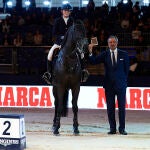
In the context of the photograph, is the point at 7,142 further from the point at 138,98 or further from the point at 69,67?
the point at 138,98

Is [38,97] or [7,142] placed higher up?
[7,142]

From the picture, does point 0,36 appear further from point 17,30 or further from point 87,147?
point 87,147

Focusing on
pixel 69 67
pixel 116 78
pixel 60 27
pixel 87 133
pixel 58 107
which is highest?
pixel 60 27

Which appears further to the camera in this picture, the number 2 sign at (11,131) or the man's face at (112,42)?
the man's face at (112,42)

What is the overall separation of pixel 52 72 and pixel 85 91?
10.5ft

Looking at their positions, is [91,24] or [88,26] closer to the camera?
[88,26]

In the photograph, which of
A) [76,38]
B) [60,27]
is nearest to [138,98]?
[60,27]

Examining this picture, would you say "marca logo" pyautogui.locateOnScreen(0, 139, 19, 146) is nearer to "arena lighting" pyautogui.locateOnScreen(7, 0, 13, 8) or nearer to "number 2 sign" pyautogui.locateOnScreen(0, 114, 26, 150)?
"number 2 sign" pyautogui.locateOnScreen(0, 114, 26, 150)

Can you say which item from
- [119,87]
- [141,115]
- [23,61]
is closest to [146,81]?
[141,115]

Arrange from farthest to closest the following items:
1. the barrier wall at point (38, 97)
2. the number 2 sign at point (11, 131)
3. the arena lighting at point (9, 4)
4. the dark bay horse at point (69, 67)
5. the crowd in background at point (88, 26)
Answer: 1. the arena lighting at point (9, 4)
2. the crowd in background at point (88, 26)
3. the barrier wall at point (38, 97)
4. the dark bay horse at point (69, 67)
5. the number 2 sign at point (11, 131)

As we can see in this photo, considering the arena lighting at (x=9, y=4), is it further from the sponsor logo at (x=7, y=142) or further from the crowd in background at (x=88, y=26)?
the sponsor logo at (x=7, y=142)

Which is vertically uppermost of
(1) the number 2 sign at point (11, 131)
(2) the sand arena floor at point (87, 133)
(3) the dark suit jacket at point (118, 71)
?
(3) the dark suit jacket at point (118, 71)

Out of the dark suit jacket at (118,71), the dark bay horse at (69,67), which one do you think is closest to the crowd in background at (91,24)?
the dark suit jacket at (118,71)

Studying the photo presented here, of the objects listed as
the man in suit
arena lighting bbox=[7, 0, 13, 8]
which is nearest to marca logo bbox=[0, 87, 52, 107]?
the man in suit
